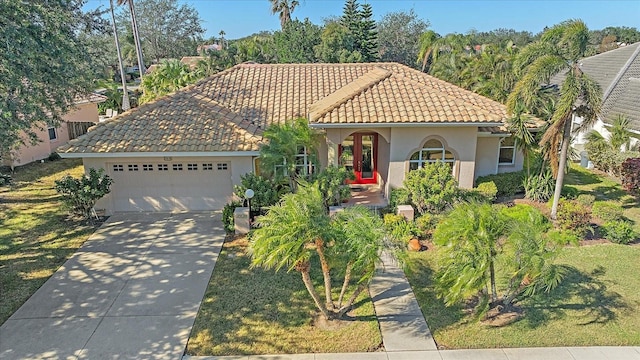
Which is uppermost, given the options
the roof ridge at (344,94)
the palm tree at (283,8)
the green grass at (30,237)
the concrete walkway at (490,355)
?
the palm tree at (283,8)

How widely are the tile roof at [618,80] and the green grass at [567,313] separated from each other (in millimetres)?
12115

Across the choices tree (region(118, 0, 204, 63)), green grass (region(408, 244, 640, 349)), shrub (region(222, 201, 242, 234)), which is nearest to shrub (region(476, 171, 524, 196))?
green grass (region(408, 244, 640, 349))

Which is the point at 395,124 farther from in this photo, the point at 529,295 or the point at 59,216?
the point at 59,216

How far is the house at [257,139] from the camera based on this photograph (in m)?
15.4

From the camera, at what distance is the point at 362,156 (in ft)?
63.1

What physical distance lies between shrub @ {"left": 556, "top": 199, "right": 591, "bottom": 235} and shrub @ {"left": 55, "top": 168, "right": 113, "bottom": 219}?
15.4 m

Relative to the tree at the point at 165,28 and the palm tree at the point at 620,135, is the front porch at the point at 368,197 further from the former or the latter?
the tree at the point at 165,28

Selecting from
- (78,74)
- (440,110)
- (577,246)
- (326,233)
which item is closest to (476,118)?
(440,110)

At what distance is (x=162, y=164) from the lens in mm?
16250

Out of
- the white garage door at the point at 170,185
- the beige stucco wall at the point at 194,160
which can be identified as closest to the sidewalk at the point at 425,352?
the beige stucco wall at the point at 194,160

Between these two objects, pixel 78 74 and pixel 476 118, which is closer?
pixel 78 74

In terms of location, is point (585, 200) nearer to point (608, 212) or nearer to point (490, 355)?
point (608, 212)

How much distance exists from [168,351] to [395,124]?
9.89 m

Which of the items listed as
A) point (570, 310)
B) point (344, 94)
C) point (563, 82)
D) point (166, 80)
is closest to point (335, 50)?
point (166, 80)
